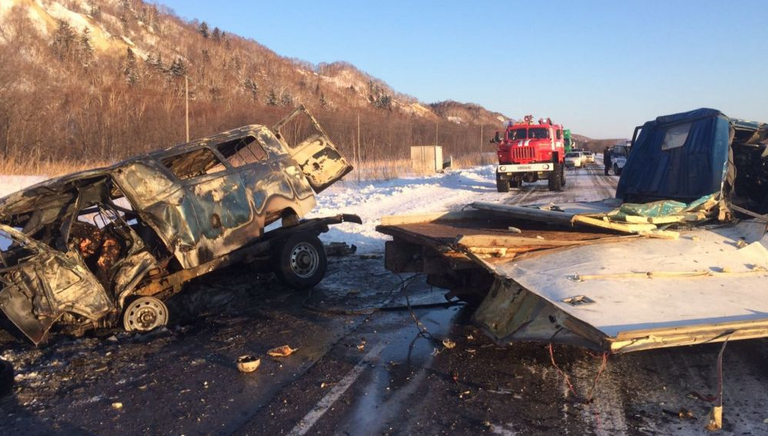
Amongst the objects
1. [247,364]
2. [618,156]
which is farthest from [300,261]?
[618,156]

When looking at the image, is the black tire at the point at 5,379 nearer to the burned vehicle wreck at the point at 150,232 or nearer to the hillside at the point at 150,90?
the burned vehicle wreck at the point at 150,232

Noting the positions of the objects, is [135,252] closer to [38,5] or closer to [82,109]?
[82,109]

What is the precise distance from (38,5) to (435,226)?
83.9 meters

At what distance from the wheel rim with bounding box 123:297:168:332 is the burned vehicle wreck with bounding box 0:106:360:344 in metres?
0.01

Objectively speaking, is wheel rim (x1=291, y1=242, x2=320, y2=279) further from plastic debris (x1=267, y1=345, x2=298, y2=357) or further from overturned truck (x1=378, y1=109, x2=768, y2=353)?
plastic debris (x1=267, y1=345, x2=298, y2=357)

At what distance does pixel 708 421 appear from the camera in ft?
11.4

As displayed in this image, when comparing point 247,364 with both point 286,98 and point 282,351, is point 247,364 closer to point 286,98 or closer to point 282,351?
point 282,351

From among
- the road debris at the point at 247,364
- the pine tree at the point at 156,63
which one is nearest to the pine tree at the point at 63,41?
the pine tree at the point at 156,63

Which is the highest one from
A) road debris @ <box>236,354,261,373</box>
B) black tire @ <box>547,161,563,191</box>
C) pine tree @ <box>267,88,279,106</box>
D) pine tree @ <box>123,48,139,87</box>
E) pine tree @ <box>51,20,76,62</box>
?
pine tree @ <box>51,20,76,62</box>

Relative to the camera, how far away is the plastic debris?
5.00 meters

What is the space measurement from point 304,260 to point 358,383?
3303 mm

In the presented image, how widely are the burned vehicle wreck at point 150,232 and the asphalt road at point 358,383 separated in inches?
18.8

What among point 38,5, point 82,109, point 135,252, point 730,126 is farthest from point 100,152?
point 38,5

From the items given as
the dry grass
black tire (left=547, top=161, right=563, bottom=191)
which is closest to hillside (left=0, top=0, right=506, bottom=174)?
the dry grass
